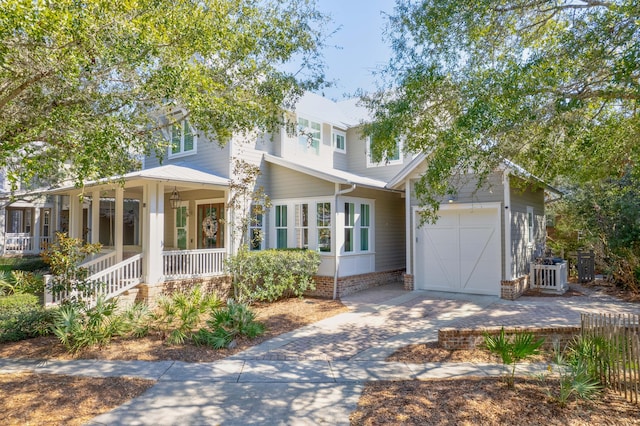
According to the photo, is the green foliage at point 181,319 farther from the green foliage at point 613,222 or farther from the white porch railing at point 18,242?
the white porch railing at point 18,242

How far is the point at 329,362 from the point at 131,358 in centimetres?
333

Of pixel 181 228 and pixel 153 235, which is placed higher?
pixel 181 228

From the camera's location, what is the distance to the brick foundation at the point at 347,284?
41.7ft

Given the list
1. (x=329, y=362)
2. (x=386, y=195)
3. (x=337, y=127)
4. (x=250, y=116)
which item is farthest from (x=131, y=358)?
(x=337, y=127)

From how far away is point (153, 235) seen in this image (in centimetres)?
1093

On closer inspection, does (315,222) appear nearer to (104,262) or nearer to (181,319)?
(181,319)

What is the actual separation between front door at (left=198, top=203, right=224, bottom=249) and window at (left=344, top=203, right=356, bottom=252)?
4397mm

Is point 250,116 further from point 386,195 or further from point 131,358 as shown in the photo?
point 386,195

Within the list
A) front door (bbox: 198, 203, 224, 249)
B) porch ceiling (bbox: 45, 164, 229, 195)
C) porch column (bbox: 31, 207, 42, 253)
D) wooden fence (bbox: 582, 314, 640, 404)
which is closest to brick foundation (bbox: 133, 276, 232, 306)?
front door (bbox: 198, 203, 224, 249)

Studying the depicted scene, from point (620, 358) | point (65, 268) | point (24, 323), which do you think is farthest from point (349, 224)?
point (24, 323)

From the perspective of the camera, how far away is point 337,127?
55.5 feet

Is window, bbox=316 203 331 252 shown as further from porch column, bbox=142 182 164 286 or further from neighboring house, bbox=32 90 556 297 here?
porch column, bbox=142 182 164 286

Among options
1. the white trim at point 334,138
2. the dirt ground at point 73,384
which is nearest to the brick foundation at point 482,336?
the dirt ground at point 73,384

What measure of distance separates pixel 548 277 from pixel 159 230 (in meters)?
12.0
